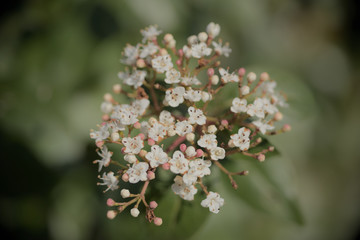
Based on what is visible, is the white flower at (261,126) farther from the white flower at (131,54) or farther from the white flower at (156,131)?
the white flower at (131,54)

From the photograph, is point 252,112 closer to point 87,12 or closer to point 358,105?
point 87,12

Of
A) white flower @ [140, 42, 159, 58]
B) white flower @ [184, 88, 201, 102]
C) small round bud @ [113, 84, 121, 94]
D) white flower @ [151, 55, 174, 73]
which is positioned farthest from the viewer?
small round bud @ [113, 84, 121, 94]

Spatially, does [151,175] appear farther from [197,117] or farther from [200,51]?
[200,51]

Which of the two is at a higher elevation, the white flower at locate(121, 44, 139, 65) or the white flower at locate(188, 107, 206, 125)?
the white flower at locate(121, 44, 139, 65)

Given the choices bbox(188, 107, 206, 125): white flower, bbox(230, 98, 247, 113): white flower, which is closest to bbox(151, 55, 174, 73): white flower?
bbox(188, 107, 206, 125): white flower

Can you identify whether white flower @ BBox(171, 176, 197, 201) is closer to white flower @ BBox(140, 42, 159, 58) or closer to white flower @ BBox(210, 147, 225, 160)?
white flower @ BBox(210, 147, 225, 160)
